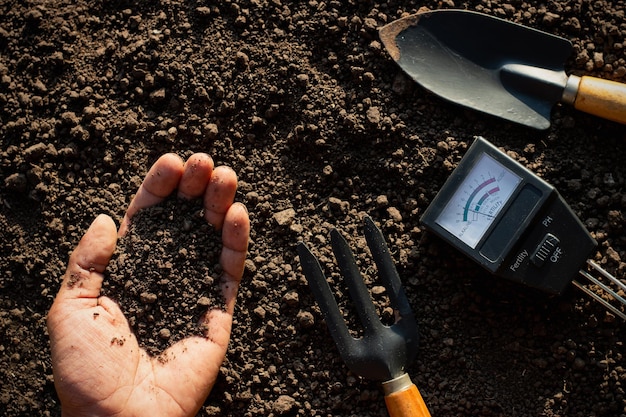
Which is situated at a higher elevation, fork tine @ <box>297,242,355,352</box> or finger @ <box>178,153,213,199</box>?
finger @ <box>178,153,213,199</box>

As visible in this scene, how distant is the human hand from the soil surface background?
0.09 metres

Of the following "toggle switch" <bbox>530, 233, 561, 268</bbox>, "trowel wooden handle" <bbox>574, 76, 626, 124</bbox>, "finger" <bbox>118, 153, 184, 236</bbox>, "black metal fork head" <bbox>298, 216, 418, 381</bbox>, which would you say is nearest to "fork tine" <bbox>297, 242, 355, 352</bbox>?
"black metal fork head" <bbox>298, 216, 418, 381</bbox>

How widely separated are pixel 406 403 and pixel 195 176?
803 mm

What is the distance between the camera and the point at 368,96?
82.4 inches

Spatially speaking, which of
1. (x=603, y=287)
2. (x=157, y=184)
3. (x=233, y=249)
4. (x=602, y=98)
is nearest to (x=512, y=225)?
(x=603, y=287)

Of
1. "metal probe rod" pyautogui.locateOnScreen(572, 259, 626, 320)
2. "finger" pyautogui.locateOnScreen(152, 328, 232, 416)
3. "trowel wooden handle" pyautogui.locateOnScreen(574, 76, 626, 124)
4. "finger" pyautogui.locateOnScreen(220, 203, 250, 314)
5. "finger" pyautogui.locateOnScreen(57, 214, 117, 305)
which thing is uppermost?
"trowel wooden handle" pyautogui.locateOnScreen(574, 76, 626, 124)

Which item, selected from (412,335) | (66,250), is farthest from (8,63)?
(412,335)

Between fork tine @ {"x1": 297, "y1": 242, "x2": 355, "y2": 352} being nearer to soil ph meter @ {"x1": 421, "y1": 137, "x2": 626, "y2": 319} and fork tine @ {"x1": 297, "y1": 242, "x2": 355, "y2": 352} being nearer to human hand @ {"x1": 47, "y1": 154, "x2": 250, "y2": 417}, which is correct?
human hand @ {"x1": 47, "y1": 154, "x2": 250, "y2": 417}

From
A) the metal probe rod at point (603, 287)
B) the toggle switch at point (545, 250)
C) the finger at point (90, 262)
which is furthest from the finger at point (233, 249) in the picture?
the metal probe rod at point (603, 287)

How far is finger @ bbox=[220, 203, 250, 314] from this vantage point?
196 centimetres

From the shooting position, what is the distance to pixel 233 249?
6.50 ft

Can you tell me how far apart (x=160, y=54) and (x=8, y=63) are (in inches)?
17.8

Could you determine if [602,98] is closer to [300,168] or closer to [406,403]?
[300,168]

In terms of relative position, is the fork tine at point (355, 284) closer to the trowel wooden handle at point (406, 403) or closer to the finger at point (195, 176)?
the trowel wooden handle at point (406, 403)
